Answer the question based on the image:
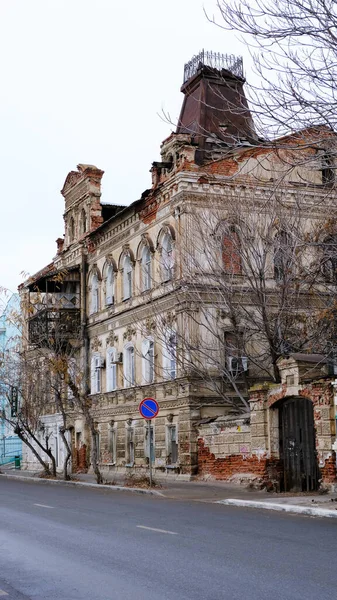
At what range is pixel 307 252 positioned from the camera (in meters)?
29.8

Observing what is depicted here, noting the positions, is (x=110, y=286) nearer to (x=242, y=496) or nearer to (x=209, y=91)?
(x=209, y=91)

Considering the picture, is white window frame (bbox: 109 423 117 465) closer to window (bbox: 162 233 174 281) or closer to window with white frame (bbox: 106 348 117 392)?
window with white frame (bbox: 106 348 117 392)

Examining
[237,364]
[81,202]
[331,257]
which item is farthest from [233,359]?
[81,202]

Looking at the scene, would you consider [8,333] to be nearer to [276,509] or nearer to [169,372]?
[169,372]

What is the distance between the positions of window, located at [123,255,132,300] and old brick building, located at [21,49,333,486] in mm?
51

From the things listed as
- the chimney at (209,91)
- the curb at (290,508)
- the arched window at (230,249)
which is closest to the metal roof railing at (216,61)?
the chimney at (209,91)

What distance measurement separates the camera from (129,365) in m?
36.2

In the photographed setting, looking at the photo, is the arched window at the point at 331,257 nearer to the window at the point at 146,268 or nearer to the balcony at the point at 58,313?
the window at the point at 146,268

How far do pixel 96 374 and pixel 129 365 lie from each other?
11.8ft

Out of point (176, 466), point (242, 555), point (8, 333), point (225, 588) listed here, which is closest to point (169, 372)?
point (176, 466)

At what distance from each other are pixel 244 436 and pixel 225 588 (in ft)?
58.2

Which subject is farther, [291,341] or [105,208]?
[105,208]

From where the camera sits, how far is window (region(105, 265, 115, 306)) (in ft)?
124

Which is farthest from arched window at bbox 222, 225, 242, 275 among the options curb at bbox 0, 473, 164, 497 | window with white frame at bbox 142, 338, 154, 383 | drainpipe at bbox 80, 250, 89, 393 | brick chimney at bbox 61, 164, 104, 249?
brick chimney at bbox 61, 164, 104, 249
